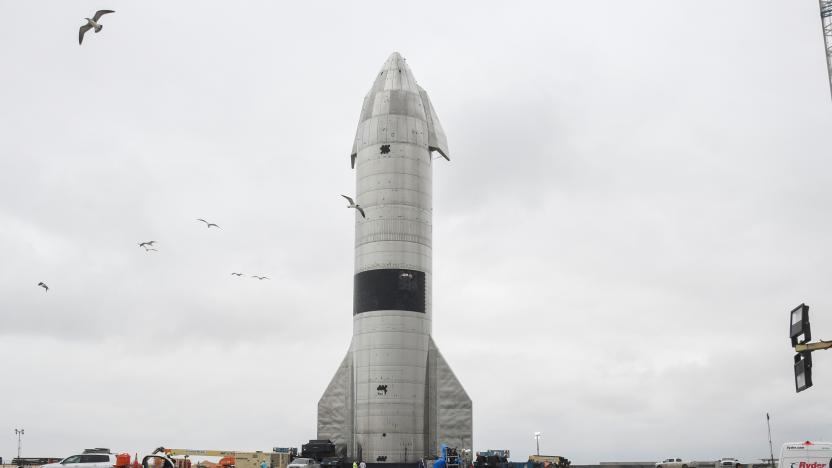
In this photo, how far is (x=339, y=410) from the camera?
208 feet

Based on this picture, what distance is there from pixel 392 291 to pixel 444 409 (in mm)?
9547

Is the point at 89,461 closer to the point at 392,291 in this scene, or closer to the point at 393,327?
the point at 393,327

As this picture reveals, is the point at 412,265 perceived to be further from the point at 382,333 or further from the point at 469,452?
the point at 469,452

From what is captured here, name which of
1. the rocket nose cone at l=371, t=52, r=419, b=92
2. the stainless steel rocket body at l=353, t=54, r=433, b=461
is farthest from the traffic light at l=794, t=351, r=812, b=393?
the rocket nose cone at l=371, t=52, r=419, b=92

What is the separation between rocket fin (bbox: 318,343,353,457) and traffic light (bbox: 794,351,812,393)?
47.3m

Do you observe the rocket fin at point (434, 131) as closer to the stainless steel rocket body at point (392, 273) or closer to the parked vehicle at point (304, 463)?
the stainless steel rocket body at point (392, 273)

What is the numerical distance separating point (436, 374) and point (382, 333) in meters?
5.32

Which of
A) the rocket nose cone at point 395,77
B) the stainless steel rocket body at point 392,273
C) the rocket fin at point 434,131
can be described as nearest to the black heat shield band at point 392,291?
the stainless steel rocket body at point 392,273

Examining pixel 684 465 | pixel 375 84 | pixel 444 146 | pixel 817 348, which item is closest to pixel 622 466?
pixel 684 465

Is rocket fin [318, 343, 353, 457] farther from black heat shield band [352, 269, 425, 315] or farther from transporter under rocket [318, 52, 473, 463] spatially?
black heat shield band [352, 269, 425, 315]

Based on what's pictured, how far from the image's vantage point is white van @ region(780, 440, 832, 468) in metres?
28.6

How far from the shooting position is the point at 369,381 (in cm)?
6106

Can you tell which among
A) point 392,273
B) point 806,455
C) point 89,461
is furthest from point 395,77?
point 806,455

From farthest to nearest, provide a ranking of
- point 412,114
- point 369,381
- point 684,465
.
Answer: point 684,465 → point 412,114 → point 369,381
